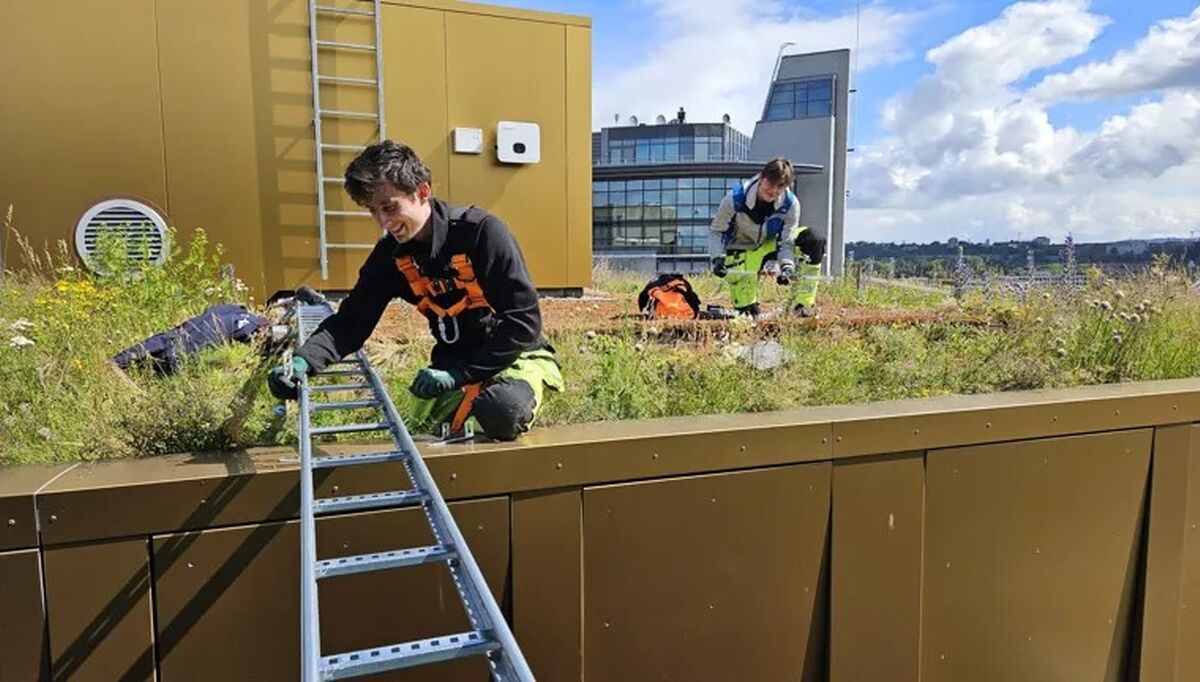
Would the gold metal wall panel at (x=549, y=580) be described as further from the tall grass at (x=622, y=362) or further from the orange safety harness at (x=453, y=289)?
the tall grass at (x=622, y=362)

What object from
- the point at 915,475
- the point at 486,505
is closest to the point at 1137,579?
the point at 915,475

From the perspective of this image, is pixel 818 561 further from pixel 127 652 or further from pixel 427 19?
pixel 427 19

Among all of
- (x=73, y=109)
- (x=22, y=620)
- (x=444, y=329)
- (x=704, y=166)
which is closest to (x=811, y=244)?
(x=444, y=329)

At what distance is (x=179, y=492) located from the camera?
2.26m

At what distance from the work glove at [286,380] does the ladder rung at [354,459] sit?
1.08 ft

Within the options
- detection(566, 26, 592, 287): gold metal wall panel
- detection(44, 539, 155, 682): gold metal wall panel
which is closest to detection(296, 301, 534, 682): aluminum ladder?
detection(44, 539, 155, 682): gold metal wall panel

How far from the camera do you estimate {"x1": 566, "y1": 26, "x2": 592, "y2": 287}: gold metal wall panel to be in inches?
354

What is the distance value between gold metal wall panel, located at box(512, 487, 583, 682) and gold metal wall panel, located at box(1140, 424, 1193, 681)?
8.33ft

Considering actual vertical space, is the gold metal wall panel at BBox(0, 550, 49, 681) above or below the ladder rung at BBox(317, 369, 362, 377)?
below

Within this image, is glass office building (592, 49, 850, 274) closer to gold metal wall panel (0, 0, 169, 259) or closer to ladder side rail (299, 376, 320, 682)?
gold metal wall panel (0, 0, 169, 259)

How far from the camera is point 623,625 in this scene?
2.82 m

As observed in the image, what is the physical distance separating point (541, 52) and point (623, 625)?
7.24 metres

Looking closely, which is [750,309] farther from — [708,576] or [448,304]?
[448,304]

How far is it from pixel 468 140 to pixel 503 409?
252 inches
